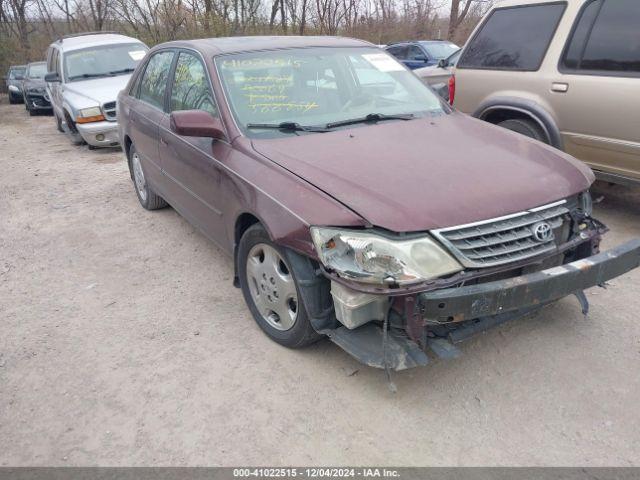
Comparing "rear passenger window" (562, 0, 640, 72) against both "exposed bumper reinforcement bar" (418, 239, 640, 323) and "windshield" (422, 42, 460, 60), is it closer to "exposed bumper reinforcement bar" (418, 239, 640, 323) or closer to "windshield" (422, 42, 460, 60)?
"exposed bumper reinforcement bar" (418, 239, 640, 323)

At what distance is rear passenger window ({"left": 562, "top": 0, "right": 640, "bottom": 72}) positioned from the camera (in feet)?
13.9

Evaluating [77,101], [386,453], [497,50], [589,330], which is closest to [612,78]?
[497,50]

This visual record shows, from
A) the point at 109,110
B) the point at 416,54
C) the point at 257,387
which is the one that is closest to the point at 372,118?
the point at 257,387

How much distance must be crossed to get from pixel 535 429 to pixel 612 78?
3216 millimetres

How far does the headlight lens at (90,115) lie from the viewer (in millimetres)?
8555

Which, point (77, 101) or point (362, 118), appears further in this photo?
point (77, 101)

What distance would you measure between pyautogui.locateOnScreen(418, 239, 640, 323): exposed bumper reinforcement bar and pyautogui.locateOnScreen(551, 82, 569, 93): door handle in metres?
2.35

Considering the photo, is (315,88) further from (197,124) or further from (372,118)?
(197,124)

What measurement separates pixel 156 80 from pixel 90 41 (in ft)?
21.4

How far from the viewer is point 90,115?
861 cm

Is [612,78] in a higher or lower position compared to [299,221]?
higher

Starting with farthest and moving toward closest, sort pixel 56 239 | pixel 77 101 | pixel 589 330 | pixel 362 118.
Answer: pixel 77 101
pixel 56 239
pixel 362 118
pixel 589 330

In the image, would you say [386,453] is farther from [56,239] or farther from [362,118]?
[56,239]

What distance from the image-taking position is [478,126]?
3.66 meters
